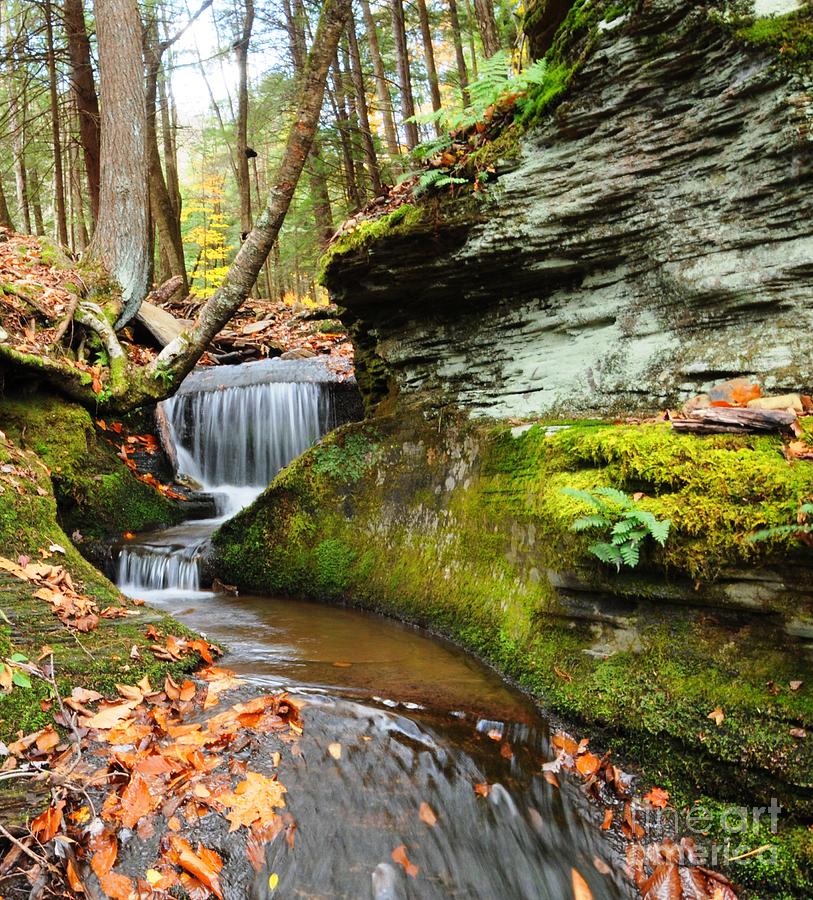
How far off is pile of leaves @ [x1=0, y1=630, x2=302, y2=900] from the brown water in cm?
12

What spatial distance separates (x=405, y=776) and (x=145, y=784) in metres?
1.26

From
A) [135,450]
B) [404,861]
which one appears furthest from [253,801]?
[135,450]

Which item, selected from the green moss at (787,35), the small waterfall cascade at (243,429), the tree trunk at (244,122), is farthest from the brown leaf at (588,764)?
the tree trunk at (244,122)

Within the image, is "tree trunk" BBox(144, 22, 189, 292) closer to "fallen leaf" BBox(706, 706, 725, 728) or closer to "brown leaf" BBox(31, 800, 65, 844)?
"brown leaf" BBox(31, 800, 65, 844)

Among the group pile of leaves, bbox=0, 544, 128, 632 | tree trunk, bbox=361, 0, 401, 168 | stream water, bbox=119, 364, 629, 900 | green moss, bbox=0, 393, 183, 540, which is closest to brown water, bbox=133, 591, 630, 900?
stream water, bbox=119, 364, 629, 900

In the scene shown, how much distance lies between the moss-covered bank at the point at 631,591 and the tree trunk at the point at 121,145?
5832 millimetres

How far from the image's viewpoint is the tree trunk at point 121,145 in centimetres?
862

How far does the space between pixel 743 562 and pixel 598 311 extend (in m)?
2.49

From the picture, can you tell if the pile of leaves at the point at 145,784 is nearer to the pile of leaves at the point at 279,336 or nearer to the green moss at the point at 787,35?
the green moss at the point at 787,35

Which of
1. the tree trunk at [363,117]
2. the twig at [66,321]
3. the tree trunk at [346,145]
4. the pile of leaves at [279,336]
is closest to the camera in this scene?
the twig at [66,321]

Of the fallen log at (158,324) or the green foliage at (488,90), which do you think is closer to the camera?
the green foliage at (488,90)

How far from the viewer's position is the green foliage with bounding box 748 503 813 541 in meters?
2.89

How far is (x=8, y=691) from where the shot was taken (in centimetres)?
293

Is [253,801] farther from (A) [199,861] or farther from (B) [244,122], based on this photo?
(B) [244,122]
